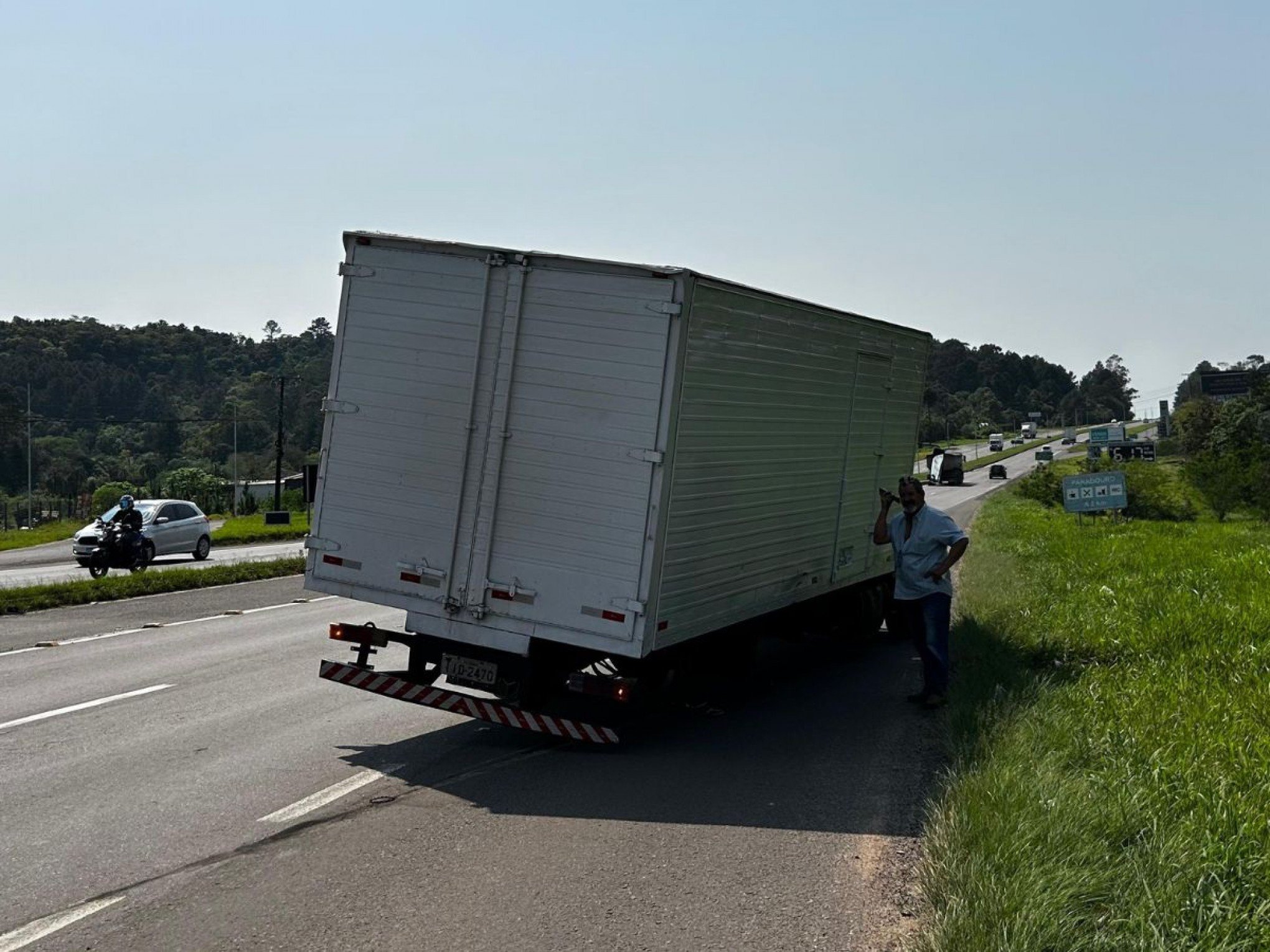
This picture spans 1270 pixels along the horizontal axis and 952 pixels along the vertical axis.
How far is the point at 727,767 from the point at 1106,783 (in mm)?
2611

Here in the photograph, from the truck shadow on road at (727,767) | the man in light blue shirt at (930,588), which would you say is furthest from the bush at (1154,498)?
the truck shadow on road at (727,767)

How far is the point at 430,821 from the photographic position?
7.12m

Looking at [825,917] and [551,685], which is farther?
[551,685]

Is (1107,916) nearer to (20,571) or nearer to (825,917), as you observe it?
(825,917)

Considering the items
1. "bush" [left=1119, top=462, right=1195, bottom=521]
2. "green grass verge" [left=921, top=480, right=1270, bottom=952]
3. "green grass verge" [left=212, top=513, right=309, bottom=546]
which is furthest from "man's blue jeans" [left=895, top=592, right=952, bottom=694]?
"bush" [left=1119, top=462, right=1195, bottom=521]

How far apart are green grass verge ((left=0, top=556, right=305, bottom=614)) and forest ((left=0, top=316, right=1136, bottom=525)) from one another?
5694 cm

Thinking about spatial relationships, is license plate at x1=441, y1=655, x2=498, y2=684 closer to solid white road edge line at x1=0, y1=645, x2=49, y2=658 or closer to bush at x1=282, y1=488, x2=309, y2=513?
solid white road edge line at x1=0, y1=645, x2=49, y2=658

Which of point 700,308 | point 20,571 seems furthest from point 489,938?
point 20,571

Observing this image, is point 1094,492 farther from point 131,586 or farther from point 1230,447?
point 1230,447

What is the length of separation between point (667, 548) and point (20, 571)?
2650cm

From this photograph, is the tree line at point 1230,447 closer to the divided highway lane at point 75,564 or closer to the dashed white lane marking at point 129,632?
the divided highway lane at point 75,564

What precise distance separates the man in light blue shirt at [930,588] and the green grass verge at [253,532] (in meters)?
30.9

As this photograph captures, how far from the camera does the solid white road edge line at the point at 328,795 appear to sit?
7.13 m

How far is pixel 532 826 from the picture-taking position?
703 cm
